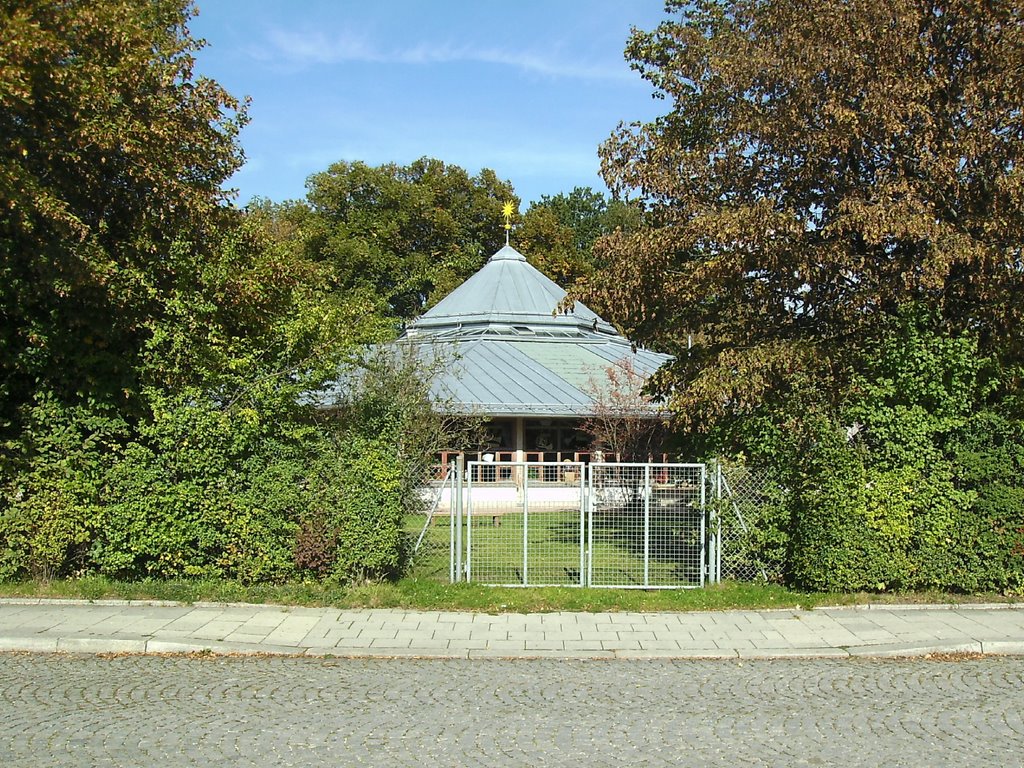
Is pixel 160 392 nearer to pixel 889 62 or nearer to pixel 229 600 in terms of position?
pixel 229 600

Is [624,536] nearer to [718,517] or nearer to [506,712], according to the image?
[718,517]

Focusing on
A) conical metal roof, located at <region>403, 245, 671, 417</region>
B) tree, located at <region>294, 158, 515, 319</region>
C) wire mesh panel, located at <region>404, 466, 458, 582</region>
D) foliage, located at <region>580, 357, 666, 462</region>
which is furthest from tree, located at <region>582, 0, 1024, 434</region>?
tree, located at <region>294, 158, 515, 319</region>

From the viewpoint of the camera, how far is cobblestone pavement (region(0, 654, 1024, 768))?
6.15 meters

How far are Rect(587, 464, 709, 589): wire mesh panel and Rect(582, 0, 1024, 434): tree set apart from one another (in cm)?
121

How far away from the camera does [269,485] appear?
1150 cm

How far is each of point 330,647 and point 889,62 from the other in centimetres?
1011

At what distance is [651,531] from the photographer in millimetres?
12203

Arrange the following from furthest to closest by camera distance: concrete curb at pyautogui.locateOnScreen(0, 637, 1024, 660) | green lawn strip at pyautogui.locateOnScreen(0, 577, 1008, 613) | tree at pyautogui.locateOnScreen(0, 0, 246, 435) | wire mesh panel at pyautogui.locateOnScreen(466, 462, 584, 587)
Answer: wire mesh panel at pyautogui.locateOnScreen(466, 462, 584, 587) < green lawn strip at pyautogui.locateOnScreen(0, 577, 1008, 613) < tree at pyautogui.locateOnScreen(0, 0, 246, 435) < concrete curb at pyautogui.locateOnScreen(0, 637, 1024, 660)

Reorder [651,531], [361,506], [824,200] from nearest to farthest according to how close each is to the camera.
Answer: [361,506] → [651,531] → [824,200]

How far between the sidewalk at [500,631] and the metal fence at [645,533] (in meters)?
1.16

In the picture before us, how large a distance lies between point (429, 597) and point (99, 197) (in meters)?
6.59

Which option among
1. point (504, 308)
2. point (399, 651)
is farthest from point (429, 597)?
point (504, 308)

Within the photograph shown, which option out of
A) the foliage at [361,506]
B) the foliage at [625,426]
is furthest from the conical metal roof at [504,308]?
the foliage at [361,506]

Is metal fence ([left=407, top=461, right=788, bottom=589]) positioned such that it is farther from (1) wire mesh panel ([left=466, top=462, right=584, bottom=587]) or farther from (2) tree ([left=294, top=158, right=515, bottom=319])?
(2) tree ([left=294, top=158, right=515, bottom=319])
